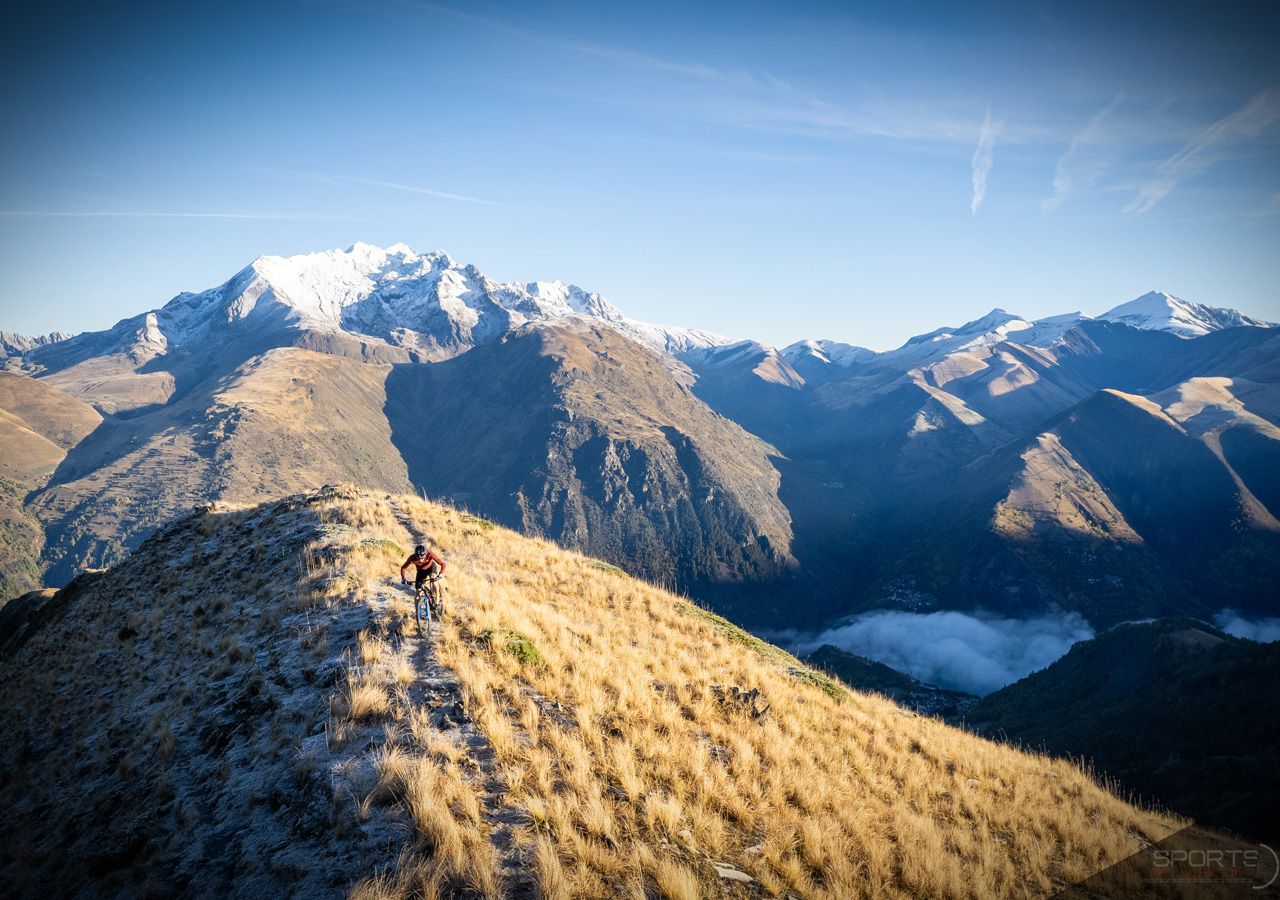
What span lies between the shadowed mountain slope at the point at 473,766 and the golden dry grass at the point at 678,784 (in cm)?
6

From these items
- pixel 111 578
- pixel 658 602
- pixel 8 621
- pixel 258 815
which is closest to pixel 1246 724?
pixel 658 602

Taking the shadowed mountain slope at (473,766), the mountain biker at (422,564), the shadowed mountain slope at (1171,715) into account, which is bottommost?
the shadowed mountain slope at (1171,715)

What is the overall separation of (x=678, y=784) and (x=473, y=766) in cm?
353

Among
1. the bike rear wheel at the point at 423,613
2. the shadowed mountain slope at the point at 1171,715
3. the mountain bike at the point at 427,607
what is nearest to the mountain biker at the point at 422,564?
the mountain bike at the point at 427,607

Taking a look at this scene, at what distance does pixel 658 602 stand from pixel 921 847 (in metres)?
12.0

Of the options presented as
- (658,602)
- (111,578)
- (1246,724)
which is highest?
(658,602)

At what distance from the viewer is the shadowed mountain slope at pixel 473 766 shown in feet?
23.8

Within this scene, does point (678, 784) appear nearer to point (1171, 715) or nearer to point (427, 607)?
point (427, 607)

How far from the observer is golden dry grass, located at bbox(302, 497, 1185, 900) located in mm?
7137

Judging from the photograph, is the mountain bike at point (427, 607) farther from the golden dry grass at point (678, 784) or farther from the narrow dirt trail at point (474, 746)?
the golden dry grass at point (678, 784)

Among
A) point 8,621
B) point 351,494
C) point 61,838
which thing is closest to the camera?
point 61,838

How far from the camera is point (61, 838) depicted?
9.31 m

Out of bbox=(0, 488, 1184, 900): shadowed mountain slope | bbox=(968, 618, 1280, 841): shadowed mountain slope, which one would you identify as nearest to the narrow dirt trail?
bbox=(0, 488, 1184, 900): shadowed mountain slope

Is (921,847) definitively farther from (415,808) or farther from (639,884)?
(415,808)
